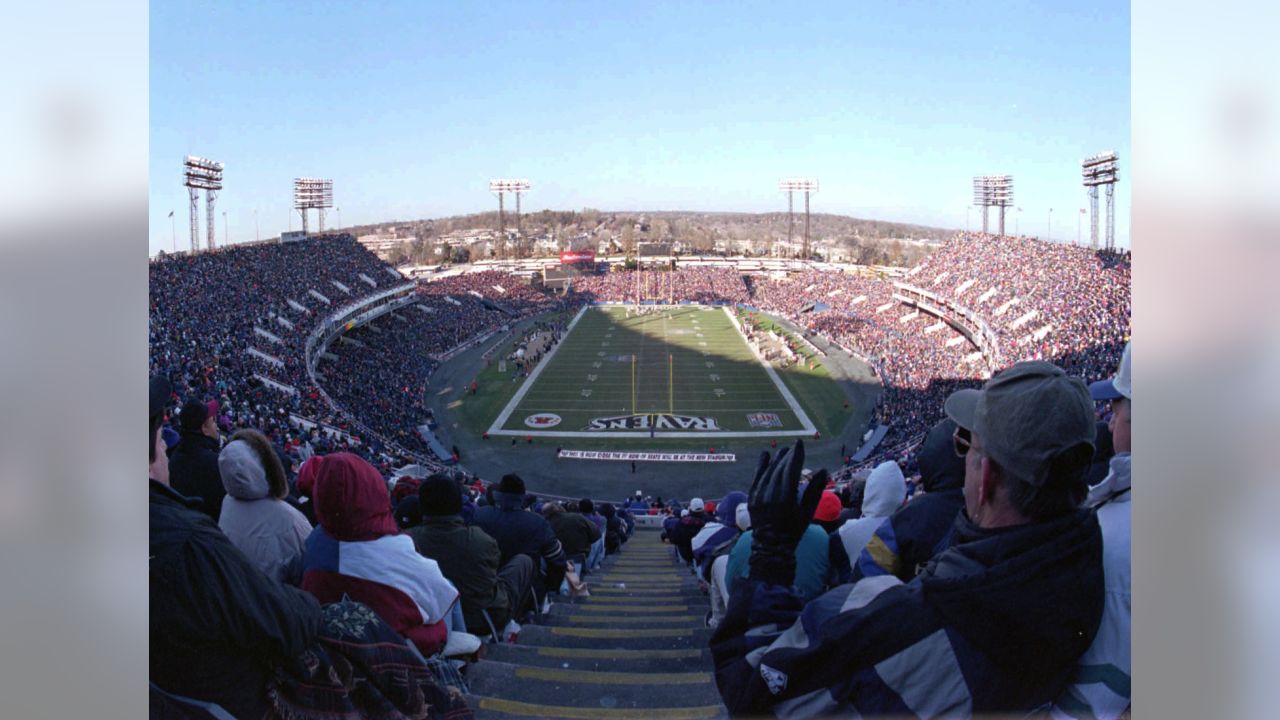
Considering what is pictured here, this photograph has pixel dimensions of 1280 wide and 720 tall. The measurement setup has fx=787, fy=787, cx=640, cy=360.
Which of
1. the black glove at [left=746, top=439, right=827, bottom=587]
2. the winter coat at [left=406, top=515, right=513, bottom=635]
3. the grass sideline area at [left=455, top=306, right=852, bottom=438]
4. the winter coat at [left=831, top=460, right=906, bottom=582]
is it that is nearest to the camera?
the black glove at [left=746, top=439, right=827, bottom=587]

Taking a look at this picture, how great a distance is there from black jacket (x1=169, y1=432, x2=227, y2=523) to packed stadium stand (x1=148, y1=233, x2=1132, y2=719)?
0.06 meters

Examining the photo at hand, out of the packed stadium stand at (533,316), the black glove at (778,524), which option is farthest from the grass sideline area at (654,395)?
the black glove at (778,524)

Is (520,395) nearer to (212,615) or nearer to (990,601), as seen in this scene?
(212,615)

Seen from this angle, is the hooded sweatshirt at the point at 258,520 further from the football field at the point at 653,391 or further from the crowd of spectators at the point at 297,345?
the football field at the point at 653,391

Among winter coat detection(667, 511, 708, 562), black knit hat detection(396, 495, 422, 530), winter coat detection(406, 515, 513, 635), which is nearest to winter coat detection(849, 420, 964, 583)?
winter coat detection(406, 515, 513, 635)

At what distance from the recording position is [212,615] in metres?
1.27

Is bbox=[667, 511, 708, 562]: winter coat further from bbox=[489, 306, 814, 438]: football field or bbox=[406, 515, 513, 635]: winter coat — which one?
bbox=[489, 306, 814, 438]: football field

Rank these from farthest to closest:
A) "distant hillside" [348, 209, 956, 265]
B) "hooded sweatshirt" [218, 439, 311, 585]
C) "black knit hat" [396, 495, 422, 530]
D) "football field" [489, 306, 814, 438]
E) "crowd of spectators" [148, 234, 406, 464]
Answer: "distant hillside" [348, 209, 956, 265] < "football field" [489, 306, 814, 438] < "crowd of spectators" [148, 234, 406, 464] < "black knit hat" [396, 495, 422, 530] < "hooded sweatshirt" [218, 439, 311, 585]

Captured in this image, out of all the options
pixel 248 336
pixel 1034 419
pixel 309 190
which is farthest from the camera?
pixel 248 336

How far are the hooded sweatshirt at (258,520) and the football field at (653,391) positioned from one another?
650 inches

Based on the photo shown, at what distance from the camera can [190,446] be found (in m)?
2.45

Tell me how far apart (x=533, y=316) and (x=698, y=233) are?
65.4m

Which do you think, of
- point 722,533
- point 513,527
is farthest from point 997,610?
point 513,527

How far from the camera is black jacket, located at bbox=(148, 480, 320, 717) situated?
1.25 meters
